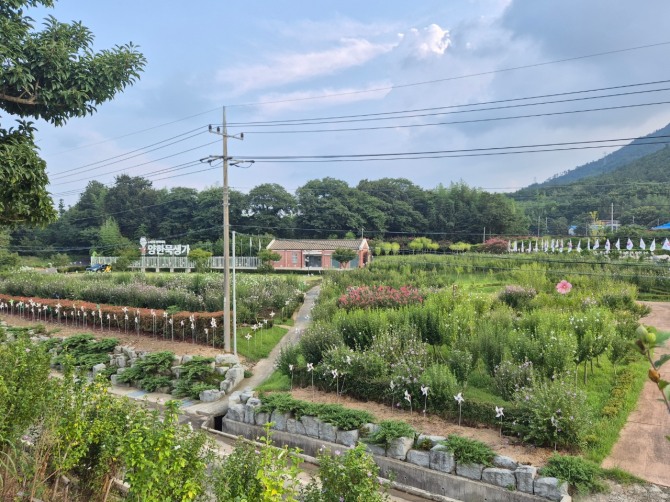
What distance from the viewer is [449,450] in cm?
640

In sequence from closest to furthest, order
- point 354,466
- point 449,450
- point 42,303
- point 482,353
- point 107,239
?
1. point 354,466
2. point 449,450
3. point 482,353
4. point 42,303
5. point 107,239

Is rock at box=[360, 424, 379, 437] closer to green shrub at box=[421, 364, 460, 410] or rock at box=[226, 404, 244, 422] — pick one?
green shrub at box=[421, 364, 460, 410]

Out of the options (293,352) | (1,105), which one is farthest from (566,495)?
(1,105)

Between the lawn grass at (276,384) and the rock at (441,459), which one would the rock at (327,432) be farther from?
the lawn grass at (276,384)

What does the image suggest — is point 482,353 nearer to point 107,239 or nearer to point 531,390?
point 531,390

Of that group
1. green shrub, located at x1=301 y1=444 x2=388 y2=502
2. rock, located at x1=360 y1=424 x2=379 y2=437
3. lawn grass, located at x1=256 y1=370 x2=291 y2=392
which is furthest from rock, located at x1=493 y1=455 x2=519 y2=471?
lawn grass, located at x1=256 y1=370 x2=291 y2=392

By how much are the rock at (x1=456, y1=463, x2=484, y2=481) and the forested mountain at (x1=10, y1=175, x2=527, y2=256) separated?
34.3 m

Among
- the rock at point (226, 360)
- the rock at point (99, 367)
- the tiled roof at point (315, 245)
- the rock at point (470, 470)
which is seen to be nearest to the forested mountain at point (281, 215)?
the tiled roof at point (315, 245)

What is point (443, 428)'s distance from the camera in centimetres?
755

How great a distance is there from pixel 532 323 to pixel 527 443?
12.5 ft

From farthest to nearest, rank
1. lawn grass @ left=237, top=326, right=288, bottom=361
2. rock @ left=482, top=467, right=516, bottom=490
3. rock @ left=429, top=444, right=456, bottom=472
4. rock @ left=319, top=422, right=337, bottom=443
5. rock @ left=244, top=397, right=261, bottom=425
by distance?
lawn grass @ left=237, top=326, right=288, bottom=361 < rock @ left=244, top=397, right=261, bottom=425 < rock @ left=319, top=422, right=337, bottom=443 < rock @ left=429, top=444, right=456, bottom=472 < rock @ left=482, top=467, right=516, bottom=490

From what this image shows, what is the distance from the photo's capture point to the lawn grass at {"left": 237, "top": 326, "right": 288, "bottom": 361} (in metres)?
13.5

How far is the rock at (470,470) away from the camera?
20.2 ft

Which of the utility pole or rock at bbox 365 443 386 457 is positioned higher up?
the utility pole
